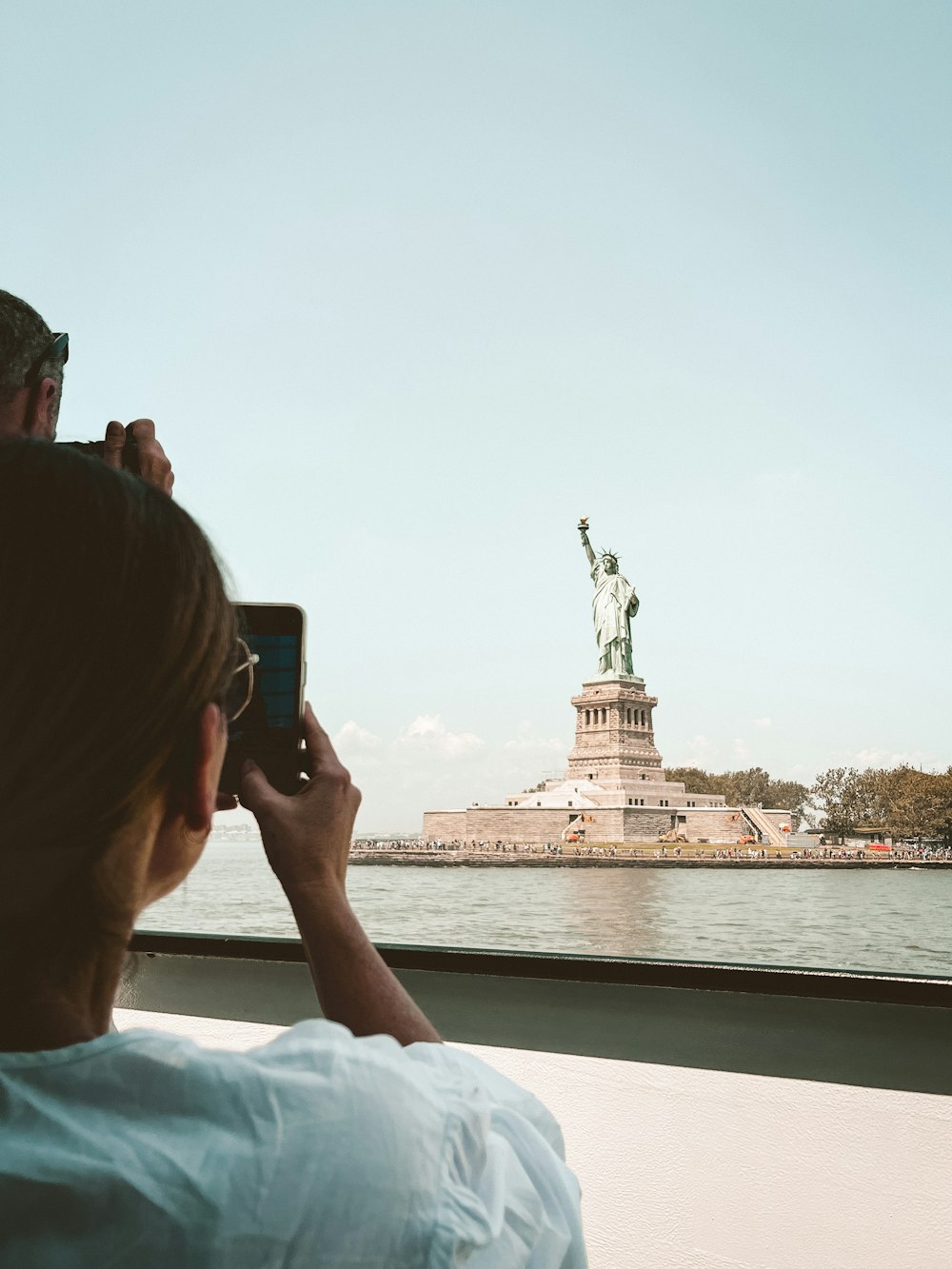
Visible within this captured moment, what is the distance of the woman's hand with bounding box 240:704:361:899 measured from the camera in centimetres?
28

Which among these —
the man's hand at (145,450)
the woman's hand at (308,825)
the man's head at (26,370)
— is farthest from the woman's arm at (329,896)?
the man's head at (26,370)

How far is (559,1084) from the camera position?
2.66 feet

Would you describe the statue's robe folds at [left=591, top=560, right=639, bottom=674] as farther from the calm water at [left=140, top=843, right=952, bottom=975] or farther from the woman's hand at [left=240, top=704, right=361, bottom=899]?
the woman's hand at [left=240, top=704, right=361, bottom=899]

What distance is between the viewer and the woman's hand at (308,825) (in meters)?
0.28

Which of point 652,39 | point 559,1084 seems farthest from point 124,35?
point 559,1084

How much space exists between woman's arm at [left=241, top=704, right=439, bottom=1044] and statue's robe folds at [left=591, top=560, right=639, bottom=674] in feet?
71.2

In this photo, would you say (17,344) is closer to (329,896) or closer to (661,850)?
(329,896)

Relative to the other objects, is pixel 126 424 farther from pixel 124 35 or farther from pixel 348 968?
pixel 124 35

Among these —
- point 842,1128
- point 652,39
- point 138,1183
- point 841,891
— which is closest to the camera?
point 138,1183

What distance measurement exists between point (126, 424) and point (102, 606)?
0.30 meters

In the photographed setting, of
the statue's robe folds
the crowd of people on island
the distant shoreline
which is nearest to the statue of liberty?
the statue's robe folds

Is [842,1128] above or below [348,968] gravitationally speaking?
below

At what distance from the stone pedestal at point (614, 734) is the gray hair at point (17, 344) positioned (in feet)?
67.2

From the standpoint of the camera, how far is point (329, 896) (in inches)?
11.1
